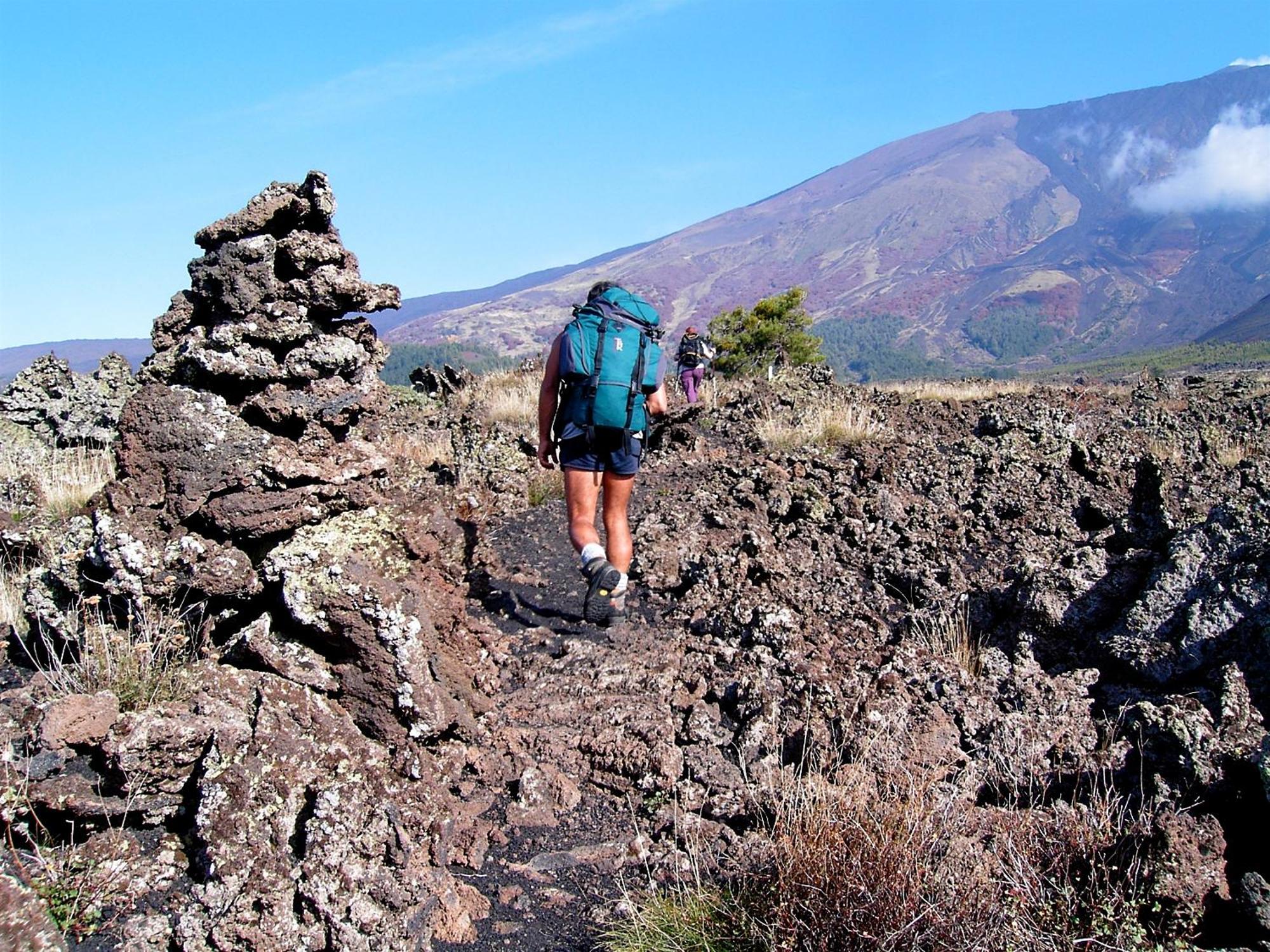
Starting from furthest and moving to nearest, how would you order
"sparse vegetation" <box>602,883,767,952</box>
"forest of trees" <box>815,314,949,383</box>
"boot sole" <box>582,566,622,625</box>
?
"forest of trees" <box>815,314,949,383</box> < "boot sole" <box>582,566,622,625</box> < "sparse vegetation" <box>602,883,767,952</box>

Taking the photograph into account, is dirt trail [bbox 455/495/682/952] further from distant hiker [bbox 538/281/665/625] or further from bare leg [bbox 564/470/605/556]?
bare leg [bbox 564/470/605/556]

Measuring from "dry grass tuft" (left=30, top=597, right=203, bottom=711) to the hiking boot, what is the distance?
1.71 m

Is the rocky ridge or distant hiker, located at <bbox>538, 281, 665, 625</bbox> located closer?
the rocky ridge

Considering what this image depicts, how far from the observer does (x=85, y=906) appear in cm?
219

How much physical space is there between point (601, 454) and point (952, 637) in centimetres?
180

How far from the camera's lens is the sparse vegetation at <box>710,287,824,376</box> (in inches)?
912

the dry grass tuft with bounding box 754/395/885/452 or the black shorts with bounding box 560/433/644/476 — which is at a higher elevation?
the black shorts with bounding box 560/433/644/476

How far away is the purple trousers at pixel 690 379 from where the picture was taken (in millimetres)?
12727

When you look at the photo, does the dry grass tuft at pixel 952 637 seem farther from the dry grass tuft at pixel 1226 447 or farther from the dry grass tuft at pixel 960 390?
the dry grass tuft at pixel 960 390

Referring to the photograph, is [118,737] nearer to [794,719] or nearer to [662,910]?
[662,910]

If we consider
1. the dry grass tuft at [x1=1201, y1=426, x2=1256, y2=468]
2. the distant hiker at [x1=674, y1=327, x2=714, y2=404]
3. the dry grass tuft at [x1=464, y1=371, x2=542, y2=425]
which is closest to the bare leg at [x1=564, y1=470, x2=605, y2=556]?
the dry grass tuft at [x1=464, y1=371, x2=542, y2=425]

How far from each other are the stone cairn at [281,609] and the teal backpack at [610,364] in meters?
0.85

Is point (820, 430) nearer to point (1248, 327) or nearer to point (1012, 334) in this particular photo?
point (1248, 327)

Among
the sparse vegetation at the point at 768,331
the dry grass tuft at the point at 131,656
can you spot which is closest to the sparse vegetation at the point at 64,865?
the dry grass tuft at the point at 131,656
